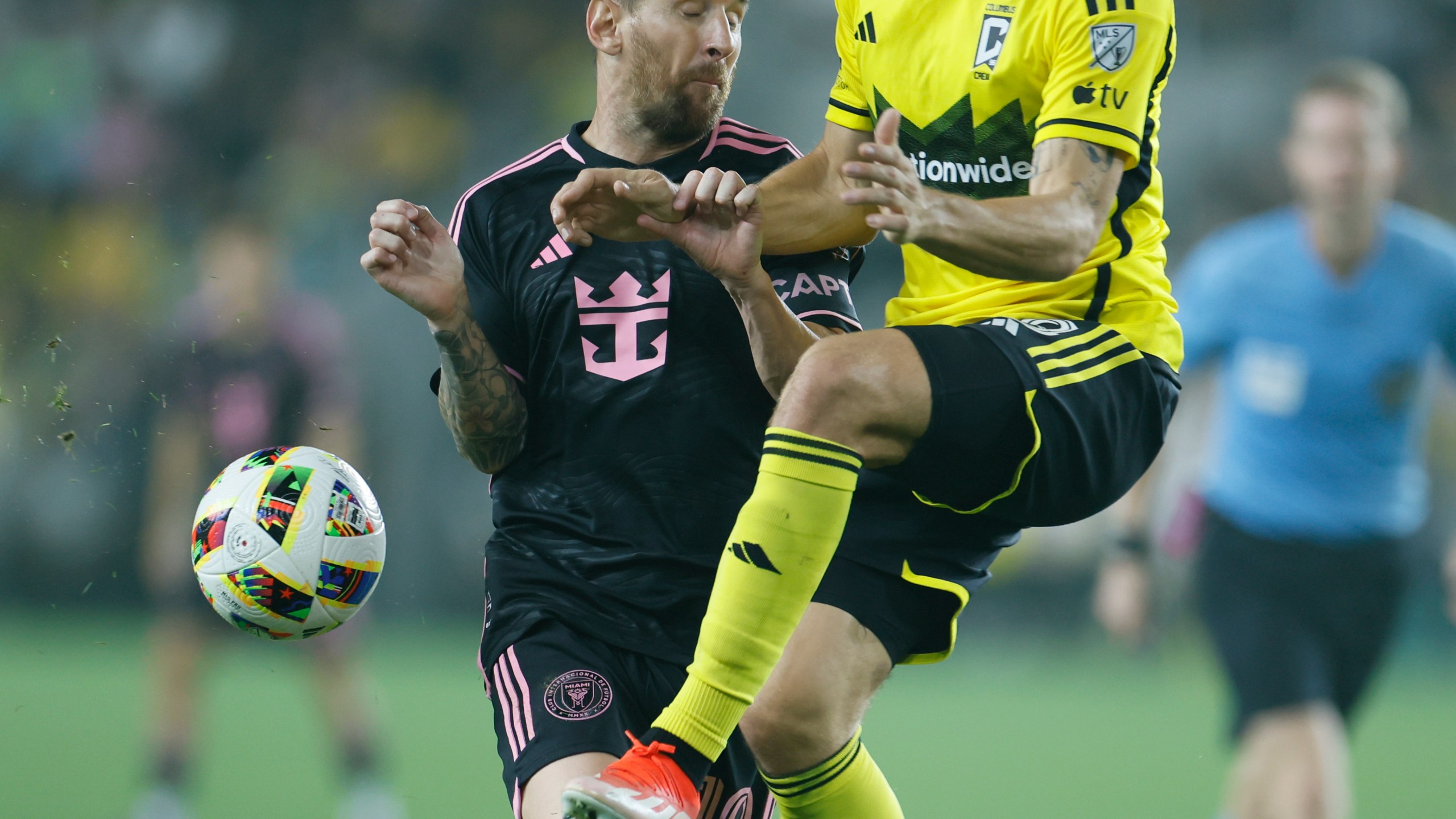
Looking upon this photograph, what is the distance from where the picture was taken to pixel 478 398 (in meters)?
2.94

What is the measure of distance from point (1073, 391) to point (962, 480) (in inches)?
9.7

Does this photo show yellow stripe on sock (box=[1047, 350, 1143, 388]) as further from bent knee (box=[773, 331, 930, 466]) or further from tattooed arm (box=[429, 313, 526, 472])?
tattooed arm (box=[429, 313, 526, 472])

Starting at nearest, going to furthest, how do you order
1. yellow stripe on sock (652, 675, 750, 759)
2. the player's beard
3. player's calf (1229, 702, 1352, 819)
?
yellow stripe on sock (652, 675, 750, 759), the player's beard, player's calf (1229, 702, 1352, 819)

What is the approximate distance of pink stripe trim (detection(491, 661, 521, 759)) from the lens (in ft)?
9.22

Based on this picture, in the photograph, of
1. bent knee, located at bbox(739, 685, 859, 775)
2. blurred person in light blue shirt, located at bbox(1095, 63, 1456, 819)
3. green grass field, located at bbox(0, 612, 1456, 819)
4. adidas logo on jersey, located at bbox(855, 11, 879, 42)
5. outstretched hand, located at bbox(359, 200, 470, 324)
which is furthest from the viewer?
green grass field, located at bbox(0, 612, 1456, 819)

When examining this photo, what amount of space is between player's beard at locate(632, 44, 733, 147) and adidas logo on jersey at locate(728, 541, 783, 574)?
1.10m

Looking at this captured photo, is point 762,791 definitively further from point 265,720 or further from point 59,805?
point 265,720

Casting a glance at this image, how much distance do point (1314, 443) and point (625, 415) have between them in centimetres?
301

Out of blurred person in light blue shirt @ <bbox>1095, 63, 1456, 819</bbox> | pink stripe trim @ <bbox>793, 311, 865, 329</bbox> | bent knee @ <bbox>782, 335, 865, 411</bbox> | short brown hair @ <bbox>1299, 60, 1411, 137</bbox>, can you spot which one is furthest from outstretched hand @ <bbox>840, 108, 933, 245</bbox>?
short brown hair @ <bbox>1299, 60, 1411, 137</bbox>

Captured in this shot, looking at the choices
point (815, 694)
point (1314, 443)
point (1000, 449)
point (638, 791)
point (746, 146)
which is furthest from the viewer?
point (1314, 443)

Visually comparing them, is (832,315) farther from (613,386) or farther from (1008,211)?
(1008,211)

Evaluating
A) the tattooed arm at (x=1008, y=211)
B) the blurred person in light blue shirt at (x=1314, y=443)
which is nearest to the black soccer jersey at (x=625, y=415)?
the tattooed arm at (x=1008, y=211)

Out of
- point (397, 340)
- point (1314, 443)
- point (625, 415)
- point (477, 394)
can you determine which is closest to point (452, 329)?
point (477, 394)

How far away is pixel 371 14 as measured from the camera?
10.6 meters
